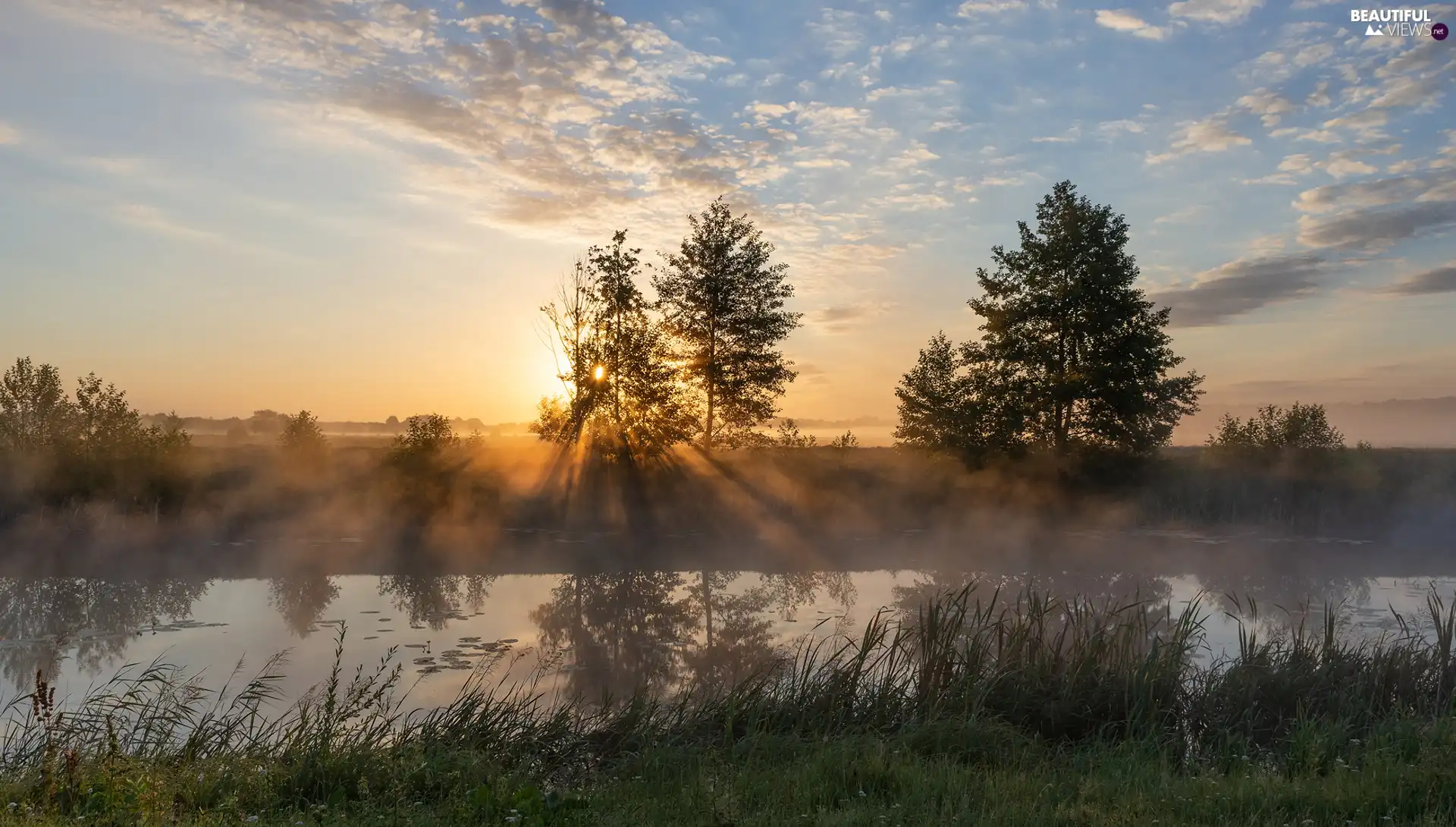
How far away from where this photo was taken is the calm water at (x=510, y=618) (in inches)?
455

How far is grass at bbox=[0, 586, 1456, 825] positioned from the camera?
5625 millimetres

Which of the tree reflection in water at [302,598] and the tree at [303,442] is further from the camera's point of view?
the tree at [303,442]

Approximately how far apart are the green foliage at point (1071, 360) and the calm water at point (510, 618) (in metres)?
11.1

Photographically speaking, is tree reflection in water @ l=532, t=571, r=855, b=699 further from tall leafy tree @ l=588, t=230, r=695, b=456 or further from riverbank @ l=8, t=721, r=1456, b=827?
tall leafy tree @ l=588, t=230, r=695, b=456

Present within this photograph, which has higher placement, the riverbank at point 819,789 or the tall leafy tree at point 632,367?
the tall leafy tree at point 632,367

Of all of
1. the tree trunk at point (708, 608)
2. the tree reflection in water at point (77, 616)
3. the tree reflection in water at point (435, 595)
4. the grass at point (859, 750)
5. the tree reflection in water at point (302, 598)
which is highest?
the grass at point (859, 750)

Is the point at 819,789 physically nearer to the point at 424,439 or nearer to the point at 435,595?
the point at 435,595

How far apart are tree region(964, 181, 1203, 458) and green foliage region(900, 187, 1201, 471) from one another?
0.04 m

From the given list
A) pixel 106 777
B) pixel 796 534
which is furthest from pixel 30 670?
pixel 796 534

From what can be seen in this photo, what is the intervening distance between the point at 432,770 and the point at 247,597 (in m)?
12.2

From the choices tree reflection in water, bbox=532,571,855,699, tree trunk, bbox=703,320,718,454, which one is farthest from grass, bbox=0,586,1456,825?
tree trunk, bbox=703,320,718,454

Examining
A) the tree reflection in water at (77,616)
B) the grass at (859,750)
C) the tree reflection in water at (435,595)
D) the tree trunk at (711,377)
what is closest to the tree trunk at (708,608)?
the grass at (859,750)

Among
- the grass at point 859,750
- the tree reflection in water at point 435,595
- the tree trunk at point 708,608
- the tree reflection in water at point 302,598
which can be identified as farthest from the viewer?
the tree reflection in water at point 435,595

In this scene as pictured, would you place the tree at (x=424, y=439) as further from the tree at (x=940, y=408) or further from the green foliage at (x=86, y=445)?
the tree at (x=940, y=408)
